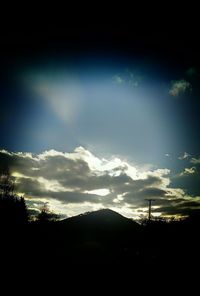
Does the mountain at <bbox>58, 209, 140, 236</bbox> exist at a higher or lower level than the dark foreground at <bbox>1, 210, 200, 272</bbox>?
higher

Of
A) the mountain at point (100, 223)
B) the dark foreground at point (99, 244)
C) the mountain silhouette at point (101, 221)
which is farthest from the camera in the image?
the mountain silhouette at point (101, 221)

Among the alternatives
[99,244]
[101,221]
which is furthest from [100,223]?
[99,244]

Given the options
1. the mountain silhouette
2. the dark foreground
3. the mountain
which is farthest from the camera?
the mountain silhouette

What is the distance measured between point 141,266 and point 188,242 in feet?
44.8

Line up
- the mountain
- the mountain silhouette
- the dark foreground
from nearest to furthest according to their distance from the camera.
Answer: the dark foreground → the mountain → the mountain silhouette

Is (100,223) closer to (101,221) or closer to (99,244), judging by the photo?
(101,221)

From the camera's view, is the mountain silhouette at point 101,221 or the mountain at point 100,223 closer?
the mountain at point 100,223

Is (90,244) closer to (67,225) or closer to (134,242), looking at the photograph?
(67,225)

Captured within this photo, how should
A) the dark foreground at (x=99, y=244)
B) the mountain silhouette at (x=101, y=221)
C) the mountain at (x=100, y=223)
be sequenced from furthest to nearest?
the mountain silhouette at (x=101, y=221) → the mountain at (x=100, y=223) → the dark foreground at (x=99, y=244)

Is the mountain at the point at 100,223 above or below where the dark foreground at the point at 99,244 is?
above

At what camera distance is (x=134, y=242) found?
33625 millimetres

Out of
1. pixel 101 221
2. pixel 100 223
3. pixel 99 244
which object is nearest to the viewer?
pixel 99 244

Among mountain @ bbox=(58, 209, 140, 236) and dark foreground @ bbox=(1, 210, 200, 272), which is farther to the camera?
mountain @ bbox=(58, 209, 140, 236)

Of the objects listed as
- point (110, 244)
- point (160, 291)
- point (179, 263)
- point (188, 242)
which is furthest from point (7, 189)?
point (160, 291)
